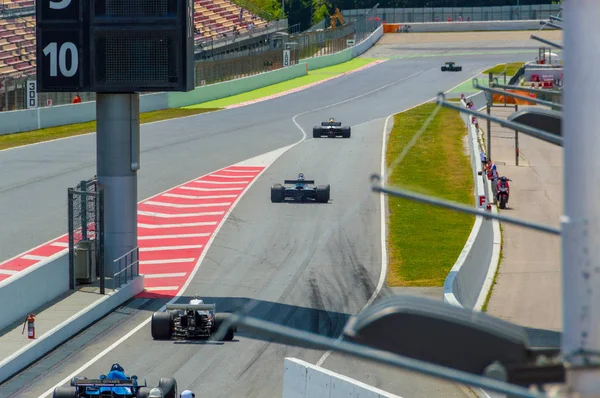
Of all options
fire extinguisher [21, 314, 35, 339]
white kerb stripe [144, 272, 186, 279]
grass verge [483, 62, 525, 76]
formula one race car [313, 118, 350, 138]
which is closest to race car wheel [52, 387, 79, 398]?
fire extinguisher [21, 314, 35, 339]

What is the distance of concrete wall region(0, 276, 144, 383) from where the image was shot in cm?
2131

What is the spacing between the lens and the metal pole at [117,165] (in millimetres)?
27734

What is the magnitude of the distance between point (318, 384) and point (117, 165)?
1249 centimetres

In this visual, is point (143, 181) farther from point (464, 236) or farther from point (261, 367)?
point (261, 367)

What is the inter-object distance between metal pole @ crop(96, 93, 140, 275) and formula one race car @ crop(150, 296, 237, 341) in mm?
4469

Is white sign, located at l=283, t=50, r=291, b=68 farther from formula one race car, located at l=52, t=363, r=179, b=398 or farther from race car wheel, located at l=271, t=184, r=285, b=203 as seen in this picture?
formula one race car, located at l=52, t=363, r=179, b=398

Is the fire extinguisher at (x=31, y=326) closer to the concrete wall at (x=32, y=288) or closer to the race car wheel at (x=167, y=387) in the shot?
the concrete wall at (x=32, y=288)

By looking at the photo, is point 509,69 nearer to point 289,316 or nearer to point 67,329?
point 289,316

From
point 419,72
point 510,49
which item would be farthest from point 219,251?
point 510,49

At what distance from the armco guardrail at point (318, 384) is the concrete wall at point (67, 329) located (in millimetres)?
6016

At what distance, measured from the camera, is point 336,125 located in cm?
5288

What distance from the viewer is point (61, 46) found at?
24.8 m

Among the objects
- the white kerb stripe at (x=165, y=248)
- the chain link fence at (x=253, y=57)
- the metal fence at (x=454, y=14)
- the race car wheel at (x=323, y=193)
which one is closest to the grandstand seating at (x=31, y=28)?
the chain link fence at (x=253, y=57)

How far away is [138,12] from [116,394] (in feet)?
32.2
